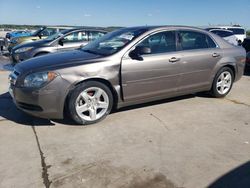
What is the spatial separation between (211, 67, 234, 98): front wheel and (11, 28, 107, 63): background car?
15.8 ft

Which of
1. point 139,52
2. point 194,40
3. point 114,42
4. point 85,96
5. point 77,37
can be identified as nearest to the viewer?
point 85,96

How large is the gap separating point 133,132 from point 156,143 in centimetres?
49

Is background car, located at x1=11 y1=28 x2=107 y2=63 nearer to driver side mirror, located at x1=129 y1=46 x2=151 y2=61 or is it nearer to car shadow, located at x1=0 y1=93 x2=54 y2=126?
car shadow, located at x1=0 y1=93 x2=54 y2=126

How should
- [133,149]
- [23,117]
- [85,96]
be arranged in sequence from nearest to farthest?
[133,149] → [85,96] → [23,117]

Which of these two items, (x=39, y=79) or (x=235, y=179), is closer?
(x=235, y=179)

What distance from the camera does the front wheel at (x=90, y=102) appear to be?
14.3 ft

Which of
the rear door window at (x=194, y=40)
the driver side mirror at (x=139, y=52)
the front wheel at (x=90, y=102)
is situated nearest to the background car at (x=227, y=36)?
the rear door window at (x=194, y=40)

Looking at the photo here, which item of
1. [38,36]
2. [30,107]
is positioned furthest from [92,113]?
[38,36]

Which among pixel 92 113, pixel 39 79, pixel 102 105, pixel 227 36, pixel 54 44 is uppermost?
pixel 227 36

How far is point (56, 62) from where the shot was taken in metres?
4.47

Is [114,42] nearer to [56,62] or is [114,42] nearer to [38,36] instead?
[56,62]

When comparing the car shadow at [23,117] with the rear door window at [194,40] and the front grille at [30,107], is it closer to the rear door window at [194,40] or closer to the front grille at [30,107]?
the front grille at [30,107]

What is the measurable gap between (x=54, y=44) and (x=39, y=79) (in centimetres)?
573

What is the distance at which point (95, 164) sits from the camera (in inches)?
132
